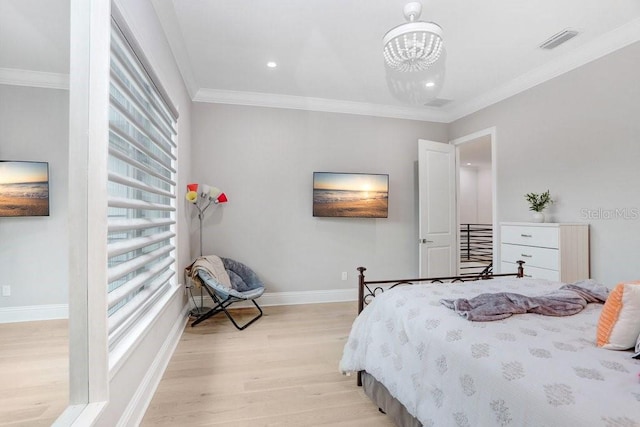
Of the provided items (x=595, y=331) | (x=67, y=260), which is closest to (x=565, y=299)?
(x=595, y=331)

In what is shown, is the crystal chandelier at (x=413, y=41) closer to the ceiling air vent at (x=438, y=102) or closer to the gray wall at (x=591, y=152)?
the gray wall at (x=591, y=152)

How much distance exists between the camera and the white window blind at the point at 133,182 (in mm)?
1619

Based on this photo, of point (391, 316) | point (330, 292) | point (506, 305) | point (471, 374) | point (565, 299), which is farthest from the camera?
point (330, 292)

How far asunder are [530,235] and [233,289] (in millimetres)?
3077

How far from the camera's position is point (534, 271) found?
3.02 metres

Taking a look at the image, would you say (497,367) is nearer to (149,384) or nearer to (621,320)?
(621,320)

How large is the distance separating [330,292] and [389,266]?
0.93 m

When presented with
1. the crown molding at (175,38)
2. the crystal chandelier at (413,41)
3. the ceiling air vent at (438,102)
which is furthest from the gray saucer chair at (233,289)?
the ceiling air vent at (438,102)

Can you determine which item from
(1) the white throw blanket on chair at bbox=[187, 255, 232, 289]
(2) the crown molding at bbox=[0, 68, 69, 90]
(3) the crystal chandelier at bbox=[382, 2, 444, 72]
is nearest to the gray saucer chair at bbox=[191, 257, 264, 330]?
(1) the white throw blanket on chair at bbox=[187, 255, 232, 289]

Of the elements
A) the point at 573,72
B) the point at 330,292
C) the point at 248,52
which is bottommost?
the point at 330,292

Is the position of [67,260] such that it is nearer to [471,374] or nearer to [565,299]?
[471,374]

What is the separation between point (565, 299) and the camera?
5.63 feet

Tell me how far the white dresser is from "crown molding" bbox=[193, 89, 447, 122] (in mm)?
2235

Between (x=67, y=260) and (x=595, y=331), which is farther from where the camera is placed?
(x=595, y=331)
